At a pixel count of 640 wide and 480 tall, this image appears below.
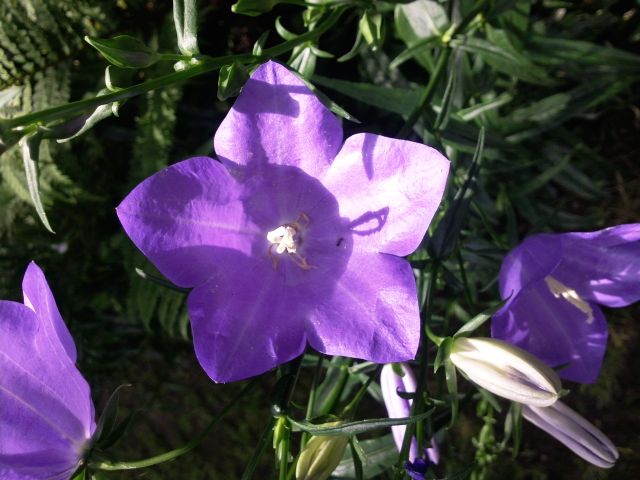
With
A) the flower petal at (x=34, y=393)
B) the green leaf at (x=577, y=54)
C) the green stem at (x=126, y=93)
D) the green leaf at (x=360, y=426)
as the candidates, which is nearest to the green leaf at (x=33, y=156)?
the green stem at (x=126, y=93)

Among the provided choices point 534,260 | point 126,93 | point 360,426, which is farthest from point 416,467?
point 126,93

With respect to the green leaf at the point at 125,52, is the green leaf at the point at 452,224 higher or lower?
lower

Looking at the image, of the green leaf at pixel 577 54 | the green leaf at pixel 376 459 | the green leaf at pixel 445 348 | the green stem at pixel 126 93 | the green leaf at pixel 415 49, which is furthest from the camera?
the green leaf at pixel 577 54

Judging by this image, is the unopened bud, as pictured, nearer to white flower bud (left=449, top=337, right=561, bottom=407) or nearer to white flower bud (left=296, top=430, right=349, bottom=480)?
white flower bud (left=296, top=430, right=349, bottom=480)

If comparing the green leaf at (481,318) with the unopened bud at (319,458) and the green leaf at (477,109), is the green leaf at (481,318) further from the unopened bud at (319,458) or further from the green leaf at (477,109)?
the green leaf at (477,109)

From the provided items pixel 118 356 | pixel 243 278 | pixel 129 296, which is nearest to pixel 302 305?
pixel 243 278
